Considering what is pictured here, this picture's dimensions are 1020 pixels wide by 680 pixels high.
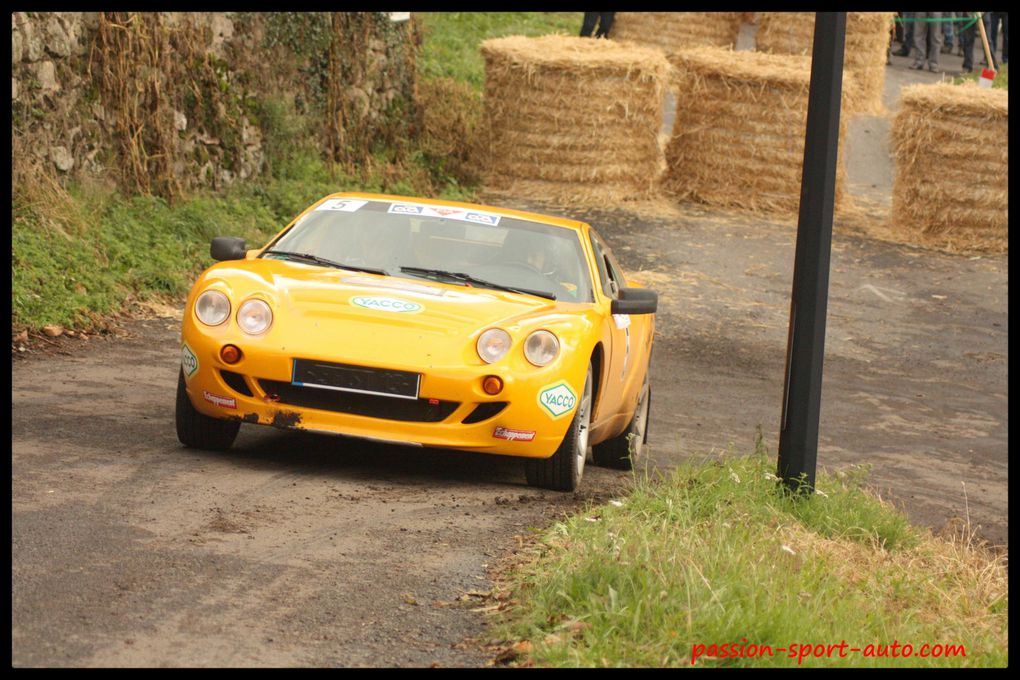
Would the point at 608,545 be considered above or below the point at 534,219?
below

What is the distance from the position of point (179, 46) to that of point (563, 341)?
8953 millimetres

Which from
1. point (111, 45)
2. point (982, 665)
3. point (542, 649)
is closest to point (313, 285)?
point (542, 649)

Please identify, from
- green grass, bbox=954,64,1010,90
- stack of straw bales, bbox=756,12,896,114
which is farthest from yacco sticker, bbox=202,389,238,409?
green grass, bbox=954,64,1010,90

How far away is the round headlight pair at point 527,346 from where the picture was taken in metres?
7.34

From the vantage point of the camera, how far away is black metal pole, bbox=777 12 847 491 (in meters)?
7.10

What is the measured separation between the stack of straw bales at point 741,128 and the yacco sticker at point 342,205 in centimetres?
1197

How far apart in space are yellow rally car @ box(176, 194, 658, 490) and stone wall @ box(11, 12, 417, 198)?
5.83 meters

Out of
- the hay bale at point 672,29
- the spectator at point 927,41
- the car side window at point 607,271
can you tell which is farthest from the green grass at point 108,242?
the spectator at point 927,41

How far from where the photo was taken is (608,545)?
5.77 m

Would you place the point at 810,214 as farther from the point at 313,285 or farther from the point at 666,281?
the point at 666,281

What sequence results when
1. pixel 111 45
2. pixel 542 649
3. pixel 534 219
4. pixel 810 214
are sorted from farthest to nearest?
1. pixel 111 45
2. pixel 534 219
3. pixel 810 214
4. pixel 542 649

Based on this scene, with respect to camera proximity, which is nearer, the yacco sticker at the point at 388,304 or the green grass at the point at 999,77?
the yacco sticker at the point at 388,304

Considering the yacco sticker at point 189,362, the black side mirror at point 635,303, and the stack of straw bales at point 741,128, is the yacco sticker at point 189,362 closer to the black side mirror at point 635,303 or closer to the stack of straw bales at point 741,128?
the black side mirror at point 635,303

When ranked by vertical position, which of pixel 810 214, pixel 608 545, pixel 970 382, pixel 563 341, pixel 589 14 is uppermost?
pixel 589 14
